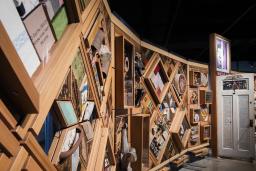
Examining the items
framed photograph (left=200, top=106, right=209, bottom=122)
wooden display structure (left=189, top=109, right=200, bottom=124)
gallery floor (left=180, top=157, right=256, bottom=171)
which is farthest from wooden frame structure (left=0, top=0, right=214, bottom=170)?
framed photograph (left=200, top=106, right=209, bottom=122)

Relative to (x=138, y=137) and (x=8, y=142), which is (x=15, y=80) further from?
(x=138, y=137)

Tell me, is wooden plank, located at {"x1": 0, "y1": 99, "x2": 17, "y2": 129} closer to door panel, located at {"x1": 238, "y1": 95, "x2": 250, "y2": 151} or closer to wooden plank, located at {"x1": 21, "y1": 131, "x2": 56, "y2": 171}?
wooden plank, located at {"x1": 21, "y1": 131, "x2": 56, "y2": 171}

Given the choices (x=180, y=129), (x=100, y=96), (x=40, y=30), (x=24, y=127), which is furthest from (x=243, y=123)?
(x=24, y=127)

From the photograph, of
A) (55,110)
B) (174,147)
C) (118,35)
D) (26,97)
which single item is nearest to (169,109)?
(174,147)

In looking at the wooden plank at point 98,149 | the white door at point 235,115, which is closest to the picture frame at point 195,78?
the white door at point 235,115

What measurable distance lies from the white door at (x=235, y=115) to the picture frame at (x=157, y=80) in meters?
2.23

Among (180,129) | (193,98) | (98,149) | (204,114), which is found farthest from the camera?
(204,114)

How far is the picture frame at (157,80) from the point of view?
15.1 feet

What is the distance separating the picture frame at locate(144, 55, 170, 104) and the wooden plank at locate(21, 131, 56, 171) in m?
3.34

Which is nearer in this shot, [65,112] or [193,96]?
[65,112]

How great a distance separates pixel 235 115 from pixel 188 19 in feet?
9.86

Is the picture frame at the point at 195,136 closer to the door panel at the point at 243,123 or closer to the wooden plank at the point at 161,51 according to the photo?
the door panel at the point at 243,123

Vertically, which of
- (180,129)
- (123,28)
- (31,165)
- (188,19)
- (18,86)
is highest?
(188,19)

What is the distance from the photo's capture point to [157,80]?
16.6 ft
